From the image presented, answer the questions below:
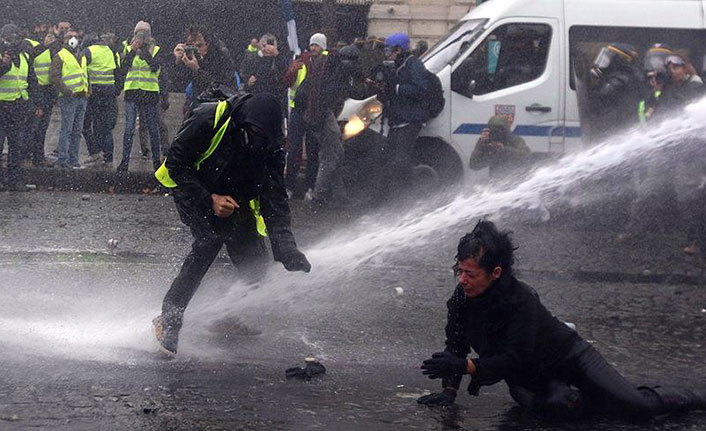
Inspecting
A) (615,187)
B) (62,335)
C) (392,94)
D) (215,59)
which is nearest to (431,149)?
(392,94)

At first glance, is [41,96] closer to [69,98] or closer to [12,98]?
[69,98]

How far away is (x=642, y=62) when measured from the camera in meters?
11.7

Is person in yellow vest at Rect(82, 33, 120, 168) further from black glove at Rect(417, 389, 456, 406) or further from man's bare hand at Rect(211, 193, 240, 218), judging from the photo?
black glove at Rect(417, 389, 456, 406)

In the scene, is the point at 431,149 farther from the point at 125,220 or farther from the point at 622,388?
the point at 622,388

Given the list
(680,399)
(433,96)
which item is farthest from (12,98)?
(680,399)

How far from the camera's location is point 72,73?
13.8m

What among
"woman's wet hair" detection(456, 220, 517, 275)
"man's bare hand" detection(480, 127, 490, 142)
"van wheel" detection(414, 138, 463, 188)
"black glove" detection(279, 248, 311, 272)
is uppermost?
"man's bare hand" detection(480, 127, 490, 142)

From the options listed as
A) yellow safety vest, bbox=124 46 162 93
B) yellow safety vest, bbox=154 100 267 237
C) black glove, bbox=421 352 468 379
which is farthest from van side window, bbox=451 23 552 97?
black glove, bbox=421 352 468 379

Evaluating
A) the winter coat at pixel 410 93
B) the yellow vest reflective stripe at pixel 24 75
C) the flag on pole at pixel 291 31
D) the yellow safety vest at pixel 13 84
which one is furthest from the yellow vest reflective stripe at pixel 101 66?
the winter coat at pixel 410 93

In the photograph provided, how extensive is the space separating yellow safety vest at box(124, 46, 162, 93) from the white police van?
355cm

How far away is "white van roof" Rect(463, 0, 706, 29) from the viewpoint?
11.7 meters

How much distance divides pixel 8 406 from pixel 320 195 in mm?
7260

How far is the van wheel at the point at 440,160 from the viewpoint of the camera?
11805mm

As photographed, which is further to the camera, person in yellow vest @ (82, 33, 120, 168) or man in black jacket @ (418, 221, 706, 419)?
person in yellow vest @ (82, 33, 120, 168)
